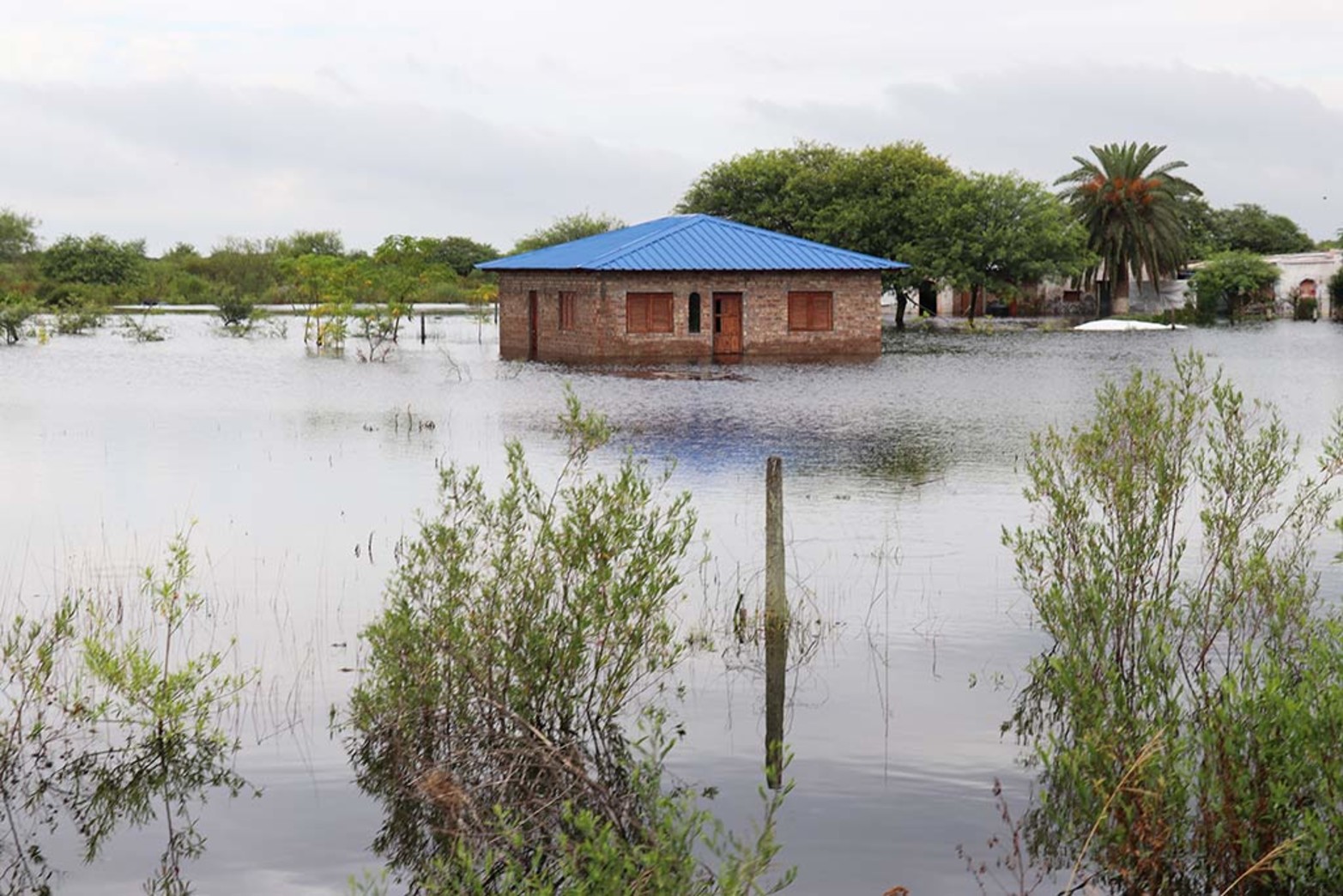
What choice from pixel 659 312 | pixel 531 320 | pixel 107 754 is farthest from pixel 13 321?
pixel 107 754

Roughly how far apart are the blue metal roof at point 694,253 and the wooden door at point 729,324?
50.9 inches

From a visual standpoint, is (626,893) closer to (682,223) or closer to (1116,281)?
(682,223)

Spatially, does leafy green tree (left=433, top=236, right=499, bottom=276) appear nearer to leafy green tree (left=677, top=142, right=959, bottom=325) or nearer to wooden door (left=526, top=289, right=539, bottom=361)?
leafy green tree (left=677, top=142, right=959, bottom=325)

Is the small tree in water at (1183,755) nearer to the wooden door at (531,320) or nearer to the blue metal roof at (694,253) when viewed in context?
the blue metal roof at (694,253)

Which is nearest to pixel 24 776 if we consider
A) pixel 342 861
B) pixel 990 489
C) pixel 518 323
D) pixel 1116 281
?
pixel 342 861

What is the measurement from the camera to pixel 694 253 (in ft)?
170

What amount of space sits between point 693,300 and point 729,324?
62.4 inches

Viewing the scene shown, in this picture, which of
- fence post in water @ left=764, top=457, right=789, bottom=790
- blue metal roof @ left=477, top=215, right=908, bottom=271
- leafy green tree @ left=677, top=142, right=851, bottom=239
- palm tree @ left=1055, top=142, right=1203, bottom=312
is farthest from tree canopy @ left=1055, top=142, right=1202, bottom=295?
fence post in water @ left=764, top=457, right=789, bottom=790

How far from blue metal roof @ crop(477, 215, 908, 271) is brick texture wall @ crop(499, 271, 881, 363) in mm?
436

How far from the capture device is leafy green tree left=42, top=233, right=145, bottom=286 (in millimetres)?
101500

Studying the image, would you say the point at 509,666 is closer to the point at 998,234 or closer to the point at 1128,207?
the point at 998,234

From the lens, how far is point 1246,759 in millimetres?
8938

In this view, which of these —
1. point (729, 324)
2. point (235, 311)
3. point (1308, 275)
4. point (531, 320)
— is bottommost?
point (729, 324)

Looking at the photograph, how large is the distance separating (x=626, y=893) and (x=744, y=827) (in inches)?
134
